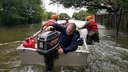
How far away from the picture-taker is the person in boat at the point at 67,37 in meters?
6.41

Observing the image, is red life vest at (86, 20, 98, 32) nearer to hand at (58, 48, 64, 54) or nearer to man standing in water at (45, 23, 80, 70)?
man standing in water at (45, 23, 80, 70)

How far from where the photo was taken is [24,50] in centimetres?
716

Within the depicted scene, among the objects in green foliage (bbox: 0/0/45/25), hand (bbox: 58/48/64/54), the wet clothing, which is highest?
the wet clothing

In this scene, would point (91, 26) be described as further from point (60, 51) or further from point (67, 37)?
point (60, 51)

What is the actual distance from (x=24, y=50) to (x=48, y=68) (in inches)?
42.6

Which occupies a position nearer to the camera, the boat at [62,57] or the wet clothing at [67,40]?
the wet clothing at [67,40]

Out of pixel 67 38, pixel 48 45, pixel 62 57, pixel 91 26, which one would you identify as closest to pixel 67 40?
pixel 67 38

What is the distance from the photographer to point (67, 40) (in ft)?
22.1

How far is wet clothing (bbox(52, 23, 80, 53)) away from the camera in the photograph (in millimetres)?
6564

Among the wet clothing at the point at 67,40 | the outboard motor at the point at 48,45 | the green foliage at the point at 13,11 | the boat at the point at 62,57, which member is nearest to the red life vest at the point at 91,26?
the boat at the point at 62,57

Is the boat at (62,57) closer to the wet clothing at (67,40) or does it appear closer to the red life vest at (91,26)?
the wet clothing at (67,40)

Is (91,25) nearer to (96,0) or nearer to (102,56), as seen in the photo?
(102,56)

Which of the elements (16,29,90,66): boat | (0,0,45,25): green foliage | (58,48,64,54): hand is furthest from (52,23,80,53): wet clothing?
(0,0,45,25): green foliage

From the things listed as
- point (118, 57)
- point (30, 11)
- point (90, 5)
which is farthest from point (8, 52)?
point (30, 11)
